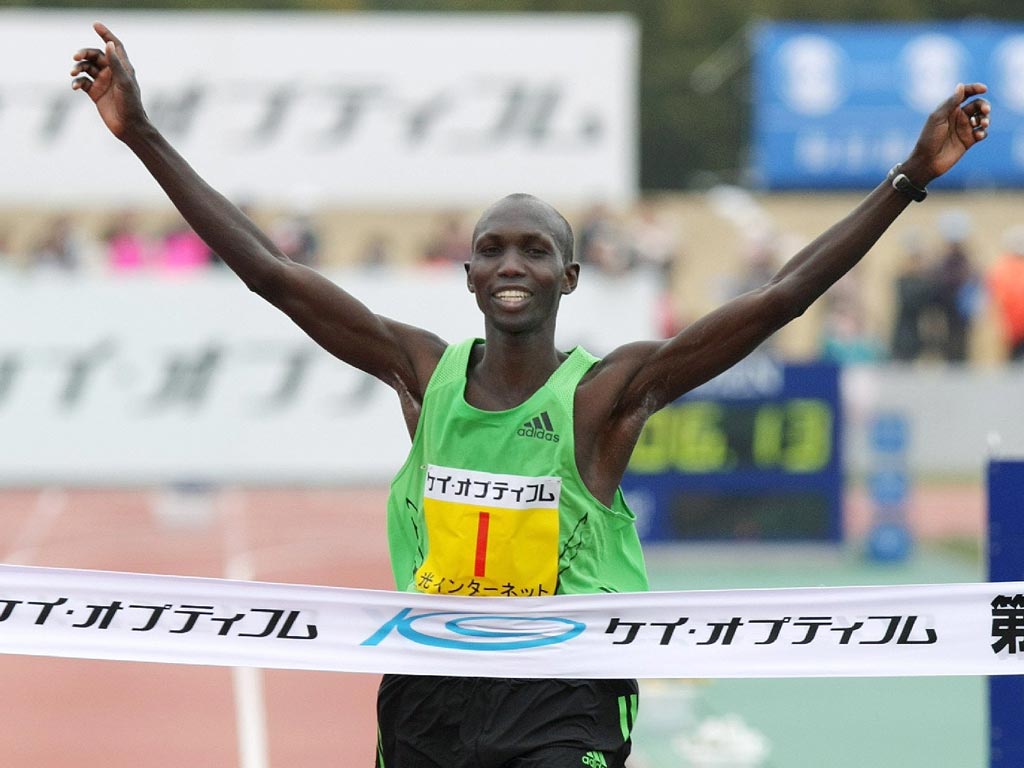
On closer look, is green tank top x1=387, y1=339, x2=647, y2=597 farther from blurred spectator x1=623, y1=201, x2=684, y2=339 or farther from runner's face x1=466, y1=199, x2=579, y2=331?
blurred spectator x1=623, y1=201, x2=684, y2=339

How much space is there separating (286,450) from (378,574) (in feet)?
5.71

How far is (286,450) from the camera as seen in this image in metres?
13.4

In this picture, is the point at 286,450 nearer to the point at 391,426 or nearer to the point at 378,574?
the point at 391,426

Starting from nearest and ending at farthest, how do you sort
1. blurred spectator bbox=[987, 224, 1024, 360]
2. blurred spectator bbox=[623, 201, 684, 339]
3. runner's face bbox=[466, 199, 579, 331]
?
runner's face bbox=[466, 199, 579, 331]
blurred spectator bbox=[987, 224, 1024, 360]
blurred spectator bbox=[623, 201, 684, 339]

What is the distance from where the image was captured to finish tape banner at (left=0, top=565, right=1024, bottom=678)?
14.1 ft

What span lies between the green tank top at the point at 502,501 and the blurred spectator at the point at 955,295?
607 inches

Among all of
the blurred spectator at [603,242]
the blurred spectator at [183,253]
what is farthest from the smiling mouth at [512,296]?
the blurred spectator at [183,253]

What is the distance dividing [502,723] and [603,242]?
11189mm

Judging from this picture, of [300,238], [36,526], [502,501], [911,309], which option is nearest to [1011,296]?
[911,309]

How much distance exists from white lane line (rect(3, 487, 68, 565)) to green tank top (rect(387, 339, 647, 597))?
8.58 meters

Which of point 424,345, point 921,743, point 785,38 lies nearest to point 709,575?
point 921,743

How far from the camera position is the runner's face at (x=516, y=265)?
3.71 metres

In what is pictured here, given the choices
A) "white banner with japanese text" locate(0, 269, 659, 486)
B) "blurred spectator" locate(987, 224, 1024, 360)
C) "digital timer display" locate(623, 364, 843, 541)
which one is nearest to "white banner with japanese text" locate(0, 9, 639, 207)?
"blurred spectator" locate(987, 224, 1024, 360)

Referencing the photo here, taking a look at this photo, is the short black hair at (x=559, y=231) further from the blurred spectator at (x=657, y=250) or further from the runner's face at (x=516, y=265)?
the blurred spectator at (x=657, y=250)
